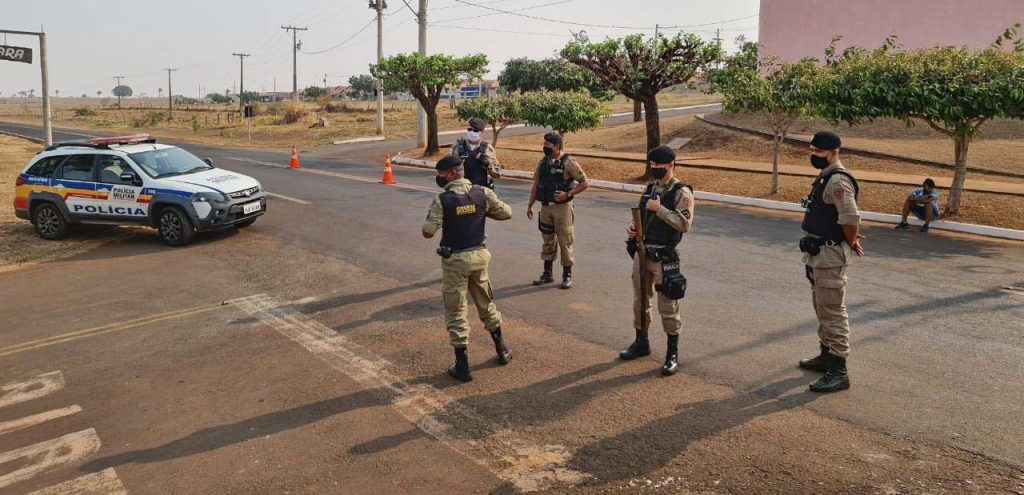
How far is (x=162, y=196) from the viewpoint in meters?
11.9

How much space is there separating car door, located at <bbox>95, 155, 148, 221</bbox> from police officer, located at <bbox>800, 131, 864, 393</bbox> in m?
10.7

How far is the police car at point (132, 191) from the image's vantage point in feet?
39.2

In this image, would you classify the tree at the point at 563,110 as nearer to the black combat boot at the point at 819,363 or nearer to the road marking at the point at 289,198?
the road marking at the point at 289,198

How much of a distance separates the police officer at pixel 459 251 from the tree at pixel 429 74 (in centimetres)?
2279

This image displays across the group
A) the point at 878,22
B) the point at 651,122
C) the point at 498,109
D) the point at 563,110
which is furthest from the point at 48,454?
the point at 878,22

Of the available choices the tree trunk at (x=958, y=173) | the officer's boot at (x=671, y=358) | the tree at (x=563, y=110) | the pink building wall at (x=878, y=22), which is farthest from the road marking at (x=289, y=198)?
the pink building wall at (x=878, y=22)

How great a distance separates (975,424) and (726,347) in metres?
2.09

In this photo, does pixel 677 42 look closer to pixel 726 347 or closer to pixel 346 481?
pixel 726 347

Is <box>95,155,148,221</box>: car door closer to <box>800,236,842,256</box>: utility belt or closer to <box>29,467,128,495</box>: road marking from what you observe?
<box>29,467,128,495</box>: road marking

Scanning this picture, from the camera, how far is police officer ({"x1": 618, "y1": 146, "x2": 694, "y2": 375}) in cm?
579

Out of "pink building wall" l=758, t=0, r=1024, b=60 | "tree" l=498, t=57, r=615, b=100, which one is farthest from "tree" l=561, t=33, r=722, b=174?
"tree" l=498, t=57, r=615, b=100

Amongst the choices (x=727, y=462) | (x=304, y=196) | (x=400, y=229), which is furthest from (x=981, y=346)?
(x=304, y=196)

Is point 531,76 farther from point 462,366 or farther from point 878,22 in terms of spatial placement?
point 462,366

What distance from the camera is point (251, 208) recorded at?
41.3 feet
